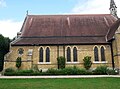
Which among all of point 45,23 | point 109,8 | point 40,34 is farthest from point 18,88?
point 109,8

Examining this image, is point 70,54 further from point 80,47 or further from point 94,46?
point 94,46

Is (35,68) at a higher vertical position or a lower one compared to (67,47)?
lower

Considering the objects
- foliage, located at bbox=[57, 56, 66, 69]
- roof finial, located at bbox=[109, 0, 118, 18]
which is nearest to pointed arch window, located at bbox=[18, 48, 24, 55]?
foliage, located at bbox=[57, 56, 66, 69]

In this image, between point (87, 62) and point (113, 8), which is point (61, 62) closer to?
point (87, 62)

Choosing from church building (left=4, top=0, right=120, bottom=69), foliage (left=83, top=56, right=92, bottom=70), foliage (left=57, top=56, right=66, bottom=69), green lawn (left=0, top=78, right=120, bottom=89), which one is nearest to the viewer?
green lawn (left=0, top=78, right=120, bottom=89)

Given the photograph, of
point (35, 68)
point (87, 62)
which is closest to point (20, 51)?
point (35, 68)

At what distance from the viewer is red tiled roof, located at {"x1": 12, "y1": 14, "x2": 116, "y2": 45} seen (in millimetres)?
31172

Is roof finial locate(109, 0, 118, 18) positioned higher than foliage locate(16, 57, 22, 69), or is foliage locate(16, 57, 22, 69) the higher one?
roof finial locate(109, 0, 118, 18)

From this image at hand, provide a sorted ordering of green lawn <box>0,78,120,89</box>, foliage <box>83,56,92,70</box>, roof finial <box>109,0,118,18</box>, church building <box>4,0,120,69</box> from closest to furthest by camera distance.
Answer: green lawn <box>0,78,120,89</box> < foliage <box>83,56,92,70</box> < church building <box>4,0,120,69</box> < roof finial <box>109,0,118,18</box>

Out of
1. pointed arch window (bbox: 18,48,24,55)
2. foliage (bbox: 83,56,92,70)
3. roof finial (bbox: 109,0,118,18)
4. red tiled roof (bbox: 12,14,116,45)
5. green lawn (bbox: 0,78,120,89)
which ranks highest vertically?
roof finial (bbox: 109,0,118,18)

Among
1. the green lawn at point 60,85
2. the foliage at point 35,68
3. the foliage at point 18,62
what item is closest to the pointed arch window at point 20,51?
the foliage at point 18,62

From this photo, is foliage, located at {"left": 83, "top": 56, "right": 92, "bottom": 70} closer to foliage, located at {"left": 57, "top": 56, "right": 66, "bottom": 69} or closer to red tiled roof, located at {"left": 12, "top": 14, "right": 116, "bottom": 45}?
red tiled roof, located at {"left": 12, "top": 14, "right": 116, "bottom": 45}

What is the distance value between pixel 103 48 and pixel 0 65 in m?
23.4

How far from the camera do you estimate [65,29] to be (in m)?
33.9
